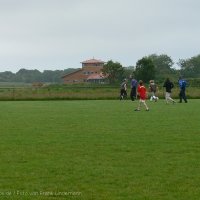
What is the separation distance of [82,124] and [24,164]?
29.2 feet

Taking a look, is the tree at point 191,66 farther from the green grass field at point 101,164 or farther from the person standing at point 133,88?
the green grass field at point 101,164

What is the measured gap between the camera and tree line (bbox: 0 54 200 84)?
91306 mm

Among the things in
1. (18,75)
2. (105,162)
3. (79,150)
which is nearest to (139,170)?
(105,162)

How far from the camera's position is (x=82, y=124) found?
62.8ft

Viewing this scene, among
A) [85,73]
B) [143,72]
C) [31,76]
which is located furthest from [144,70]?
[31,76]

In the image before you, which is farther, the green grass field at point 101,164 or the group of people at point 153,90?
the group of people at point 153,90

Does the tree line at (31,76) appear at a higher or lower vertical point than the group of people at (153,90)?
higher

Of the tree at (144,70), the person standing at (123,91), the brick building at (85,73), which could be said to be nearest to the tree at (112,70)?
the tree at (144,70)

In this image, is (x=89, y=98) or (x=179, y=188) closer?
(x=179, y=188)

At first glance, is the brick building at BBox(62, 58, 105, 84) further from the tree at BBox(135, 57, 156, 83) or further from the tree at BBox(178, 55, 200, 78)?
the tree at BBox(135, 57, 156, 83)

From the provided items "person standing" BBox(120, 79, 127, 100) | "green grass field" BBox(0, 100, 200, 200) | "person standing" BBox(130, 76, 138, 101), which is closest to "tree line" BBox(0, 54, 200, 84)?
"person standing" BBox(120, 79, 127, 100)

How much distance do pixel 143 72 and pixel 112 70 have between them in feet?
31.6

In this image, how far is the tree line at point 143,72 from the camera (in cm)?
9131

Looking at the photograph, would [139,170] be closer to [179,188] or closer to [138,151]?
[179,188]
